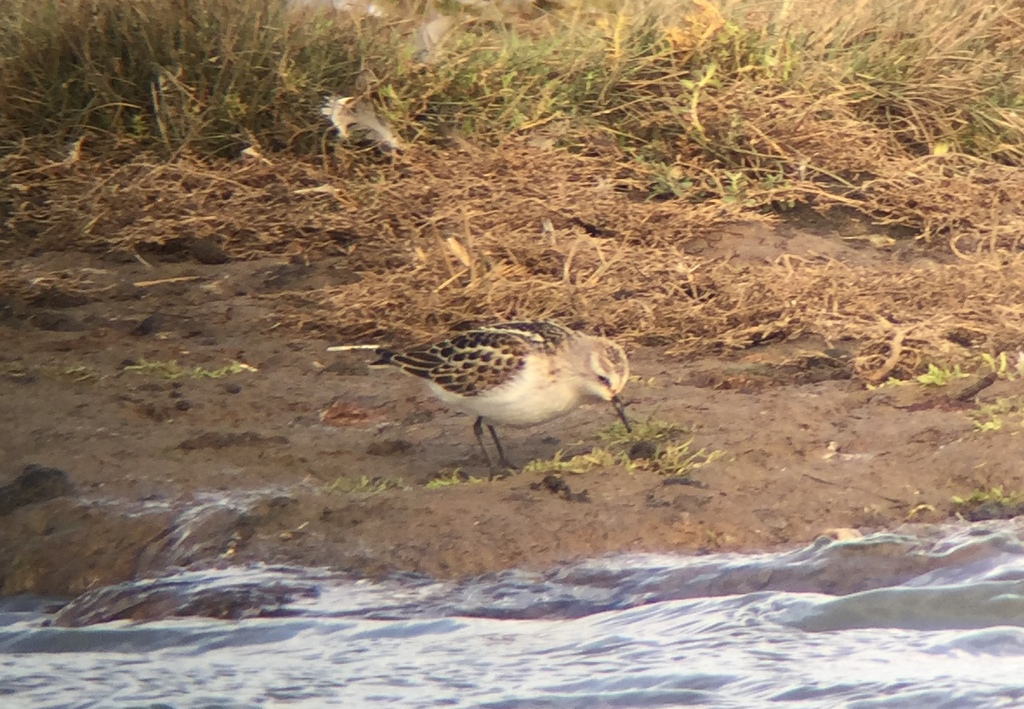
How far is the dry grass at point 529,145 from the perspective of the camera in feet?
26.6

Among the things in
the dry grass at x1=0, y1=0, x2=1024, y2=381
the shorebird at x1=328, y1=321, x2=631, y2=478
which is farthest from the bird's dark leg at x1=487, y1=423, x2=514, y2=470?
the dry grass at x1=0, y1=0, x2=1024, y2=381

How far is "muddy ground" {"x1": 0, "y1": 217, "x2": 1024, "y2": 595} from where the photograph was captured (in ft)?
17.0

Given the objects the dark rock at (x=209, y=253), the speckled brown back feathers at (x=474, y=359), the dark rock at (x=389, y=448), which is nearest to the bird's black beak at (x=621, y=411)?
the speckled brown back feathers at (x=474, y=359)

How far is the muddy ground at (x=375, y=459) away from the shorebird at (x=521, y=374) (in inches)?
9.2

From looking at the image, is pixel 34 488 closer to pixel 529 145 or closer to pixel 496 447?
pixel 496 447

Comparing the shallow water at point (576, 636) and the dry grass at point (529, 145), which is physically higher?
the dry grass at point (529, 145)

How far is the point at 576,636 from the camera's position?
15.2ft

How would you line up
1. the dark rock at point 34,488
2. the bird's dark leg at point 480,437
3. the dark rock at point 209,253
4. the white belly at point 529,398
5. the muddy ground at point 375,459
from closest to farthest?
the muddy ground at point 375,459 → the dark rock at point 34,488 → the white belly at point 529,398 → the bird's dark leg at point 480,437 → the dark rock at point 209,253

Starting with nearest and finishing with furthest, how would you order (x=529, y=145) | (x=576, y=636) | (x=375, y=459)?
(x=576, y=636), (x=375, y=459), (x=529, y=145)

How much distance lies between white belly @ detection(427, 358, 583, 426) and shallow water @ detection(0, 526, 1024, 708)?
0.80m

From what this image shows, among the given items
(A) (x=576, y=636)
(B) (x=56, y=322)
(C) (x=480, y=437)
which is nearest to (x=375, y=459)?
(C) (x=480, y=437)

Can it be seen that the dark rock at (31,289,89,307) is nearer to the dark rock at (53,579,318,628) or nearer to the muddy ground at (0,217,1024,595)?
the muddy ground at (0,217,1024,595)

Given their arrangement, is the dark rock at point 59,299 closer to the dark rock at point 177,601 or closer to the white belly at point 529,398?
the white belly at point 529,398

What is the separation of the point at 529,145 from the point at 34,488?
441cm
